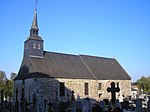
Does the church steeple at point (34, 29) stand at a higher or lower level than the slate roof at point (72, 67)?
higher

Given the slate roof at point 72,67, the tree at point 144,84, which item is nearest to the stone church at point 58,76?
the slate roof at point 72,67

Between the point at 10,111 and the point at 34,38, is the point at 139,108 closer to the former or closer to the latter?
the point at 10,111

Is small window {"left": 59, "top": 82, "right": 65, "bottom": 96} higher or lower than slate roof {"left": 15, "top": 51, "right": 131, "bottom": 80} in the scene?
lower

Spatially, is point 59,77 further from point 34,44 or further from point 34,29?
point 34,29

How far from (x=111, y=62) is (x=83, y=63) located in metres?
7.42

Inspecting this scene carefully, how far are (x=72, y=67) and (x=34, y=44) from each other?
22.8 feet

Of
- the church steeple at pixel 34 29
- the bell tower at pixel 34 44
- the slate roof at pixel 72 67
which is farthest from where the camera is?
the church steeple at pixel 34 29

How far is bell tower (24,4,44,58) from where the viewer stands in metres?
32.1

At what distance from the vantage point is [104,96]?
35625 millimetres

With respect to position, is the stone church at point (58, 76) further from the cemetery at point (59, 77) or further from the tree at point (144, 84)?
the tree at point (144, 84)

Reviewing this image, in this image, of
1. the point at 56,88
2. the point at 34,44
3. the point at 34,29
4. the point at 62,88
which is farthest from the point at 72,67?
the point at 34,29

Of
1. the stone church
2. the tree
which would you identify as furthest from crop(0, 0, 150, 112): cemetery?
the tree

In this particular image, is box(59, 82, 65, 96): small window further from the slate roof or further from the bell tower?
the bell tower

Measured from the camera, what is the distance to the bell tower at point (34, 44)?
32109mm
